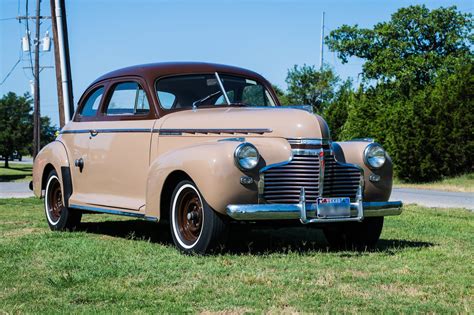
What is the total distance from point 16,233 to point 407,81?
4007 centimetres

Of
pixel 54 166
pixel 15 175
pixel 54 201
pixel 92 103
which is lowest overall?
pixel 15 175

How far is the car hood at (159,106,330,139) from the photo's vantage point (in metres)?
7.32

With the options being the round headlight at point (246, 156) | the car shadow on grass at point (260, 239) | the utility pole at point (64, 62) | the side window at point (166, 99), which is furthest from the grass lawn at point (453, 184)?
the round headlight at point (246, 156)

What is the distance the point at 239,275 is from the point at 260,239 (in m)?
2.80

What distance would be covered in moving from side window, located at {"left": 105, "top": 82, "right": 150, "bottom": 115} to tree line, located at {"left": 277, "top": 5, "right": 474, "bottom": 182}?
18.8 m

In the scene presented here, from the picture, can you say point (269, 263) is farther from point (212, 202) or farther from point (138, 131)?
point (138, 131)

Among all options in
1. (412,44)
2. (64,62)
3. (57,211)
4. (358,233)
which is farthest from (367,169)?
(412,44)

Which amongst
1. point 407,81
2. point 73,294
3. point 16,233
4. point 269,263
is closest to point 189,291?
point 73,294

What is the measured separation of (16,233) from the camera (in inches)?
371

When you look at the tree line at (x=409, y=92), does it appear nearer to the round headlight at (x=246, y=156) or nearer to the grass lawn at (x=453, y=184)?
the grass lawn at (x=453, y=184)

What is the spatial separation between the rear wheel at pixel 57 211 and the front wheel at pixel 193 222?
2730mm

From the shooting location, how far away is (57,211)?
400 inches

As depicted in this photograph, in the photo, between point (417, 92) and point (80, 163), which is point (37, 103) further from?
point (80, 163)

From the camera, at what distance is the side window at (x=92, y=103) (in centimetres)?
960
